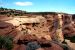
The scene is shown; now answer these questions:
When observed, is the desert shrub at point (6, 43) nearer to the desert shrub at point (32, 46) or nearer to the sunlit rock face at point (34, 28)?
the sunlit rock face at point (34, 28)

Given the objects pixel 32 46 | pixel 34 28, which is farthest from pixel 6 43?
pixel 34 28

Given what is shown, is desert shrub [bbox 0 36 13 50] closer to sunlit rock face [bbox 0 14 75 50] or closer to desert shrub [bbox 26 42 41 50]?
sunlit rock face [bbox 0 14 75 50]

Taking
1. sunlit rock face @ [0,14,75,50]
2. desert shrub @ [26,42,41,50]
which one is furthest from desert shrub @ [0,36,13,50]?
desert shrub @ [26,42,41,50]

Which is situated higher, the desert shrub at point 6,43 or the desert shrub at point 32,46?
the desert shrub at point 6,43

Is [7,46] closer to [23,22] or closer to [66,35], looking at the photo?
[23,22]

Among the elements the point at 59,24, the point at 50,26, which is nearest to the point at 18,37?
the point at 50,26

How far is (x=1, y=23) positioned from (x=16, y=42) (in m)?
3.86

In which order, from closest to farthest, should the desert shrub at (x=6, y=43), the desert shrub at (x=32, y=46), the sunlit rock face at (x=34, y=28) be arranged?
the desert shrub at (x=6, y=43), the desert shrub at (x=32, y=46), the sunlit rock face at (x=34, y=28)

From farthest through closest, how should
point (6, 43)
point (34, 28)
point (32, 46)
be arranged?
point (34, 28) < point (32, 46) < point (6, 43)

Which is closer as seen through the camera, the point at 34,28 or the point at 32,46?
the point at 32,46

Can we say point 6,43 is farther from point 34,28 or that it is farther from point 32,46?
point 34,28

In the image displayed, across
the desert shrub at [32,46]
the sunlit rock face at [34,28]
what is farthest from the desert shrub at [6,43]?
the desert shrub at [32,46]

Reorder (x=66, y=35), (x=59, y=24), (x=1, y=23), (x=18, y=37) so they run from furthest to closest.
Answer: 1. (x=66, y=35)
2. (x=59, y=24)
3. (x=1, y=23)
4. (x=18, y=37)

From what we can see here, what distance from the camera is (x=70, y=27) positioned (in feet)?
210
